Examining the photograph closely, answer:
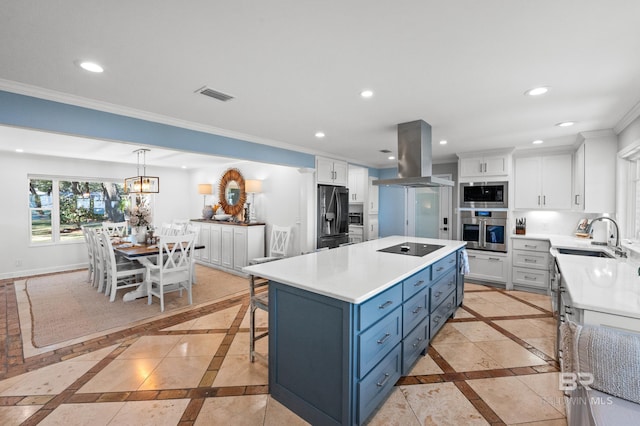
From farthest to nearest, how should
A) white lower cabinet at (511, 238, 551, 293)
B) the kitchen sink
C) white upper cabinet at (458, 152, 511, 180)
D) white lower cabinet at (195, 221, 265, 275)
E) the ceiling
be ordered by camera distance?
white lower cabinet at (195, 221, 265, 275) < white upper cabinet at (458, 152, 511, 180) < white lower cabinet at (511, 238, 551, 293) < the kitchen sink < the ceiling

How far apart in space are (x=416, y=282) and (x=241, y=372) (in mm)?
1647

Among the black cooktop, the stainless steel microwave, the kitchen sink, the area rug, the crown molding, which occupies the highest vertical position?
the crown molding

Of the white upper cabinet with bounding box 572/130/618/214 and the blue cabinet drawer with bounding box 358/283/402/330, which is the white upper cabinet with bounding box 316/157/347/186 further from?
the white upper cabinet with bounding box 572/130/618/214

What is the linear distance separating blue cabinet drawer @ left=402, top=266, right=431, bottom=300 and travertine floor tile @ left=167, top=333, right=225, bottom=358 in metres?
1.88

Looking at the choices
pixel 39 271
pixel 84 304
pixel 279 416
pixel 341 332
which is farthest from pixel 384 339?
pixel 39 271

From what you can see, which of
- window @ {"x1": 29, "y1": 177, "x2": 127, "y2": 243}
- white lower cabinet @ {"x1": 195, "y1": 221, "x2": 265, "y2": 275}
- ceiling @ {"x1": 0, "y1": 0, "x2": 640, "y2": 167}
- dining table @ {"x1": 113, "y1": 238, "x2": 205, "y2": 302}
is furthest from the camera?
window @ {"x1": 29, "y1": 177, "x2": 127, "y2": 243}

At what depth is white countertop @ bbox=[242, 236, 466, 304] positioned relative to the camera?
1722 mm

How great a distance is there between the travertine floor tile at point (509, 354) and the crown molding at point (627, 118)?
2.52m

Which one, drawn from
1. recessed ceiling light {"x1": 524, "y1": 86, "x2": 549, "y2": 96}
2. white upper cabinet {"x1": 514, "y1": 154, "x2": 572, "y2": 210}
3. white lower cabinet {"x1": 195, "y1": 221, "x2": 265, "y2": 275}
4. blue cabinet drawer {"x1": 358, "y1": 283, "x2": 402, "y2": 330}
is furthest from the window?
white upper cabinet {"x1": 514, "y1": 154, "x2": 572, "y2": 210}

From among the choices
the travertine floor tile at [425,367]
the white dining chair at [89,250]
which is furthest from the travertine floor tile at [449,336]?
the white dining chair at [89,250]

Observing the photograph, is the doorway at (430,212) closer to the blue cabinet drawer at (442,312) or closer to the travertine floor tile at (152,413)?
the blue cabinet drawer at (442,312)

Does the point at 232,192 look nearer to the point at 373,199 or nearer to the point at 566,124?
the point at 373,199

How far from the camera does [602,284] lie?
184 cm

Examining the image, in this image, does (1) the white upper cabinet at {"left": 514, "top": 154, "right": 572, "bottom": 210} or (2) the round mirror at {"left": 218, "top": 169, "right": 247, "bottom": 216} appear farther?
(2) the round mirror at {"left": 218, "top": 169, "right": 247, "bottom": 216}
